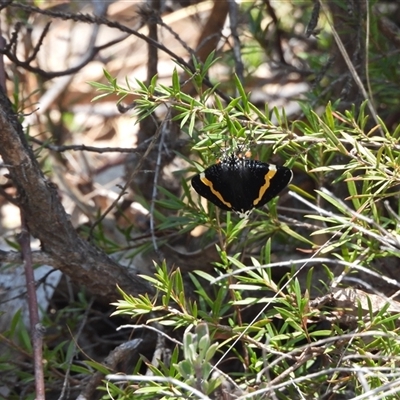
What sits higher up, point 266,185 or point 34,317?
point 266,185

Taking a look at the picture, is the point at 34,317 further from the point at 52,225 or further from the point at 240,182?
the point at 240,182

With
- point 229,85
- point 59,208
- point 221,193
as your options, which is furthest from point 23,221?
point 229,85

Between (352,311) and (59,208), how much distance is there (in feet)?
2.40

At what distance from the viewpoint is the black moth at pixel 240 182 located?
1560mm

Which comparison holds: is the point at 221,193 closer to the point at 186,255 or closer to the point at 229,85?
the point at 186,255

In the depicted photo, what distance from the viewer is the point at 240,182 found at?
1.56 metres

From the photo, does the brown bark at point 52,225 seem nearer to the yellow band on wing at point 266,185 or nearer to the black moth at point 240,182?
the black moth at point 240,182

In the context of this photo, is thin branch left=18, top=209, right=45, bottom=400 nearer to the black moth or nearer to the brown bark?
the brown bark

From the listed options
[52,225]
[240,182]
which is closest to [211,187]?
[240,182]

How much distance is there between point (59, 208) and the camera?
5.82ft

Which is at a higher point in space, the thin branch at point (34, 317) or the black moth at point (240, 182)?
the black moth at point (240, 182)

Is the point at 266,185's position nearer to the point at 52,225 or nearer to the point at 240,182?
the point at 240,182

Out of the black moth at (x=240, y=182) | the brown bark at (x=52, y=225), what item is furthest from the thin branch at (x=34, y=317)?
the black moth at (x=240, y=182)

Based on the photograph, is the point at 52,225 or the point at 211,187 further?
the point at 52,225
